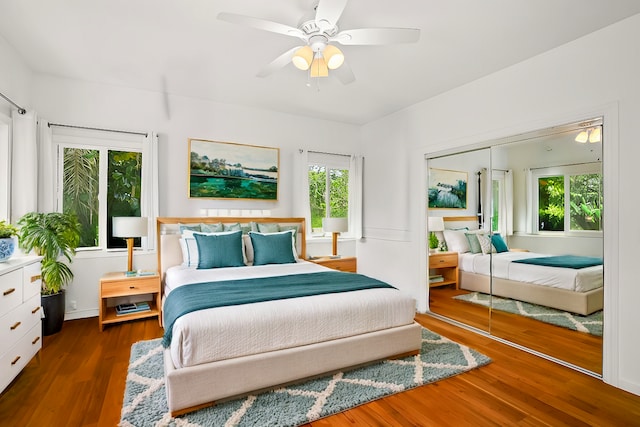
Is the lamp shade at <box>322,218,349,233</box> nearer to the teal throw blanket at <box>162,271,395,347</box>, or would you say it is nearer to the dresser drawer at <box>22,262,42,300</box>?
the teal throw blanket at <box>162,271,395,347</box>

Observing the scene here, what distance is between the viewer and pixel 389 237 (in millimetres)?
4871

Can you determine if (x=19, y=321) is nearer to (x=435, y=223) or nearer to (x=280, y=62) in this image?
(x=280, y=62)

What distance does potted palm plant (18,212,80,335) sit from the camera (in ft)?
10.3

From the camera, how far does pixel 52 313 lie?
10.9 feet

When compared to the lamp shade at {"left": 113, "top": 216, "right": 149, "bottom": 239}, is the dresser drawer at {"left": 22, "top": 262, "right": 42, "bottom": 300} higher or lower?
lower

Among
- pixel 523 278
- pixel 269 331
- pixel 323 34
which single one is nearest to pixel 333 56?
pixel 323 34

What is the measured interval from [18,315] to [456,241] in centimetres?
409

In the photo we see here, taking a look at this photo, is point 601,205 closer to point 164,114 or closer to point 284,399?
point 284,399

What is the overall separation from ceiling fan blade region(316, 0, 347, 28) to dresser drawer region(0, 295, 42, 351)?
280cm

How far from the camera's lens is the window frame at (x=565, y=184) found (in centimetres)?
272

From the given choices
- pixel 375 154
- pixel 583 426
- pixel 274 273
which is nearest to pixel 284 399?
pixel 274 273

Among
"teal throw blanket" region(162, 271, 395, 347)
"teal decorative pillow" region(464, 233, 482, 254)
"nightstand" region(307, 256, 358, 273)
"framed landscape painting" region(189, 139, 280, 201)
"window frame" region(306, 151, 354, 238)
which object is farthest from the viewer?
"window frame" region(306, 151, 354, 238)

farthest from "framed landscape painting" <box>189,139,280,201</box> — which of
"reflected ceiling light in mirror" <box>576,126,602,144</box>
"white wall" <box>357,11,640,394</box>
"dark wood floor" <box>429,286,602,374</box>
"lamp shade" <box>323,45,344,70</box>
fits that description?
"reflected ceiling light in mirror" <box>576,126,602,144</box>

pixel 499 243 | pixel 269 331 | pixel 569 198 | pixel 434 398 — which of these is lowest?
pixel 434 398
